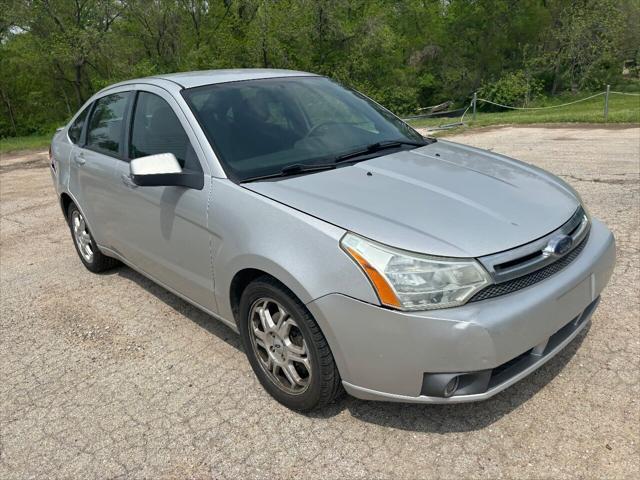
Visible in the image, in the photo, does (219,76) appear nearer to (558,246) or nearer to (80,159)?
(80,159)

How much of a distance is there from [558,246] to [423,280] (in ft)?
2.30

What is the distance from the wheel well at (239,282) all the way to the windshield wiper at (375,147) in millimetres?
839

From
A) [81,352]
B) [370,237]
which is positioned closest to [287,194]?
[370,237]

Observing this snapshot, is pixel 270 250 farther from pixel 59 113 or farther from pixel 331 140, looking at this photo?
pixel 59 113

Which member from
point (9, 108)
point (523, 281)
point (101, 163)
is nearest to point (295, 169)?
point (523, 281)

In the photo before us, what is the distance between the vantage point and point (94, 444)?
8.46ft

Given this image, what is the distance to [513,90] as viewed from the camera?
34.3 meters

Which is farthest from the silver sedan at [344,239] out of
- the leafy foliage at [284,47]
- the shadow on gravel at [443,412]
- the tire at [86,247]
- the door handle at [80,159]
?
the leafy foliage at [284,47]

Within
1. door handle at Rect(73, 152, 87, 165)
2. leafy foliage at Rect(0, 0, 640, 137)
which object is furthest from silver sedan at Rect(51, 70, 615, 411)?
leafy foliage at Rect(0, 0, 640, 137)

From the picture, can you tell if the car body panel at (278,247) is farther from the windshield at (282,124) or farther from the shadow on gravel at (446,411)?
the shadow on gravel at (446,411)

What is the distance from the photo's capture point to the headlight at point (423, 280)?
208 centimetres

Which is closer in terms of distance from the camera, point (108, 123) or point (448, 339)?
point (448, 339)

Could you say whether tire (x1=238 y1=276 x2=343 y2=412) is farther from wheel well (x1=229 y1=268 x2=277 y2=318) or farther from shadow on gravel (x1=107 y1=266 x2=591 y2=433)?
shadow on gravel (x1=107 y1=266 x2=591 y2=433)

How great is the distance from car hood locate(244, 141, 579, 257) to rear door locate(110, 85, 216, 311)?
49 cm
